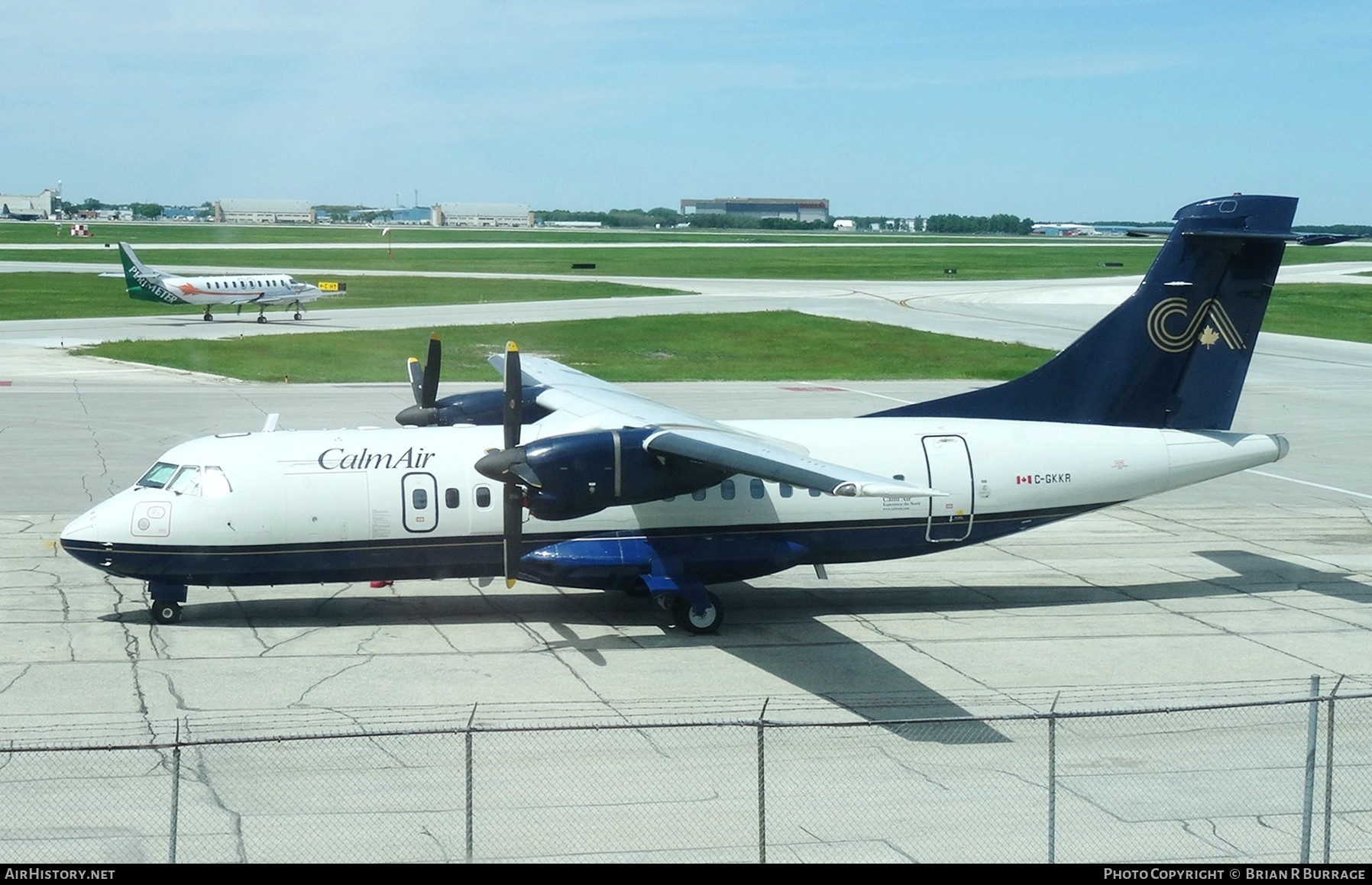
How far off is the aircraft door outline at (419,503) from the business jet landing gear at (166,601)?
3587mm

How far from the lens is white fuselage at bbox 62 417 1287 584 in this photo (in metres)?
19.8

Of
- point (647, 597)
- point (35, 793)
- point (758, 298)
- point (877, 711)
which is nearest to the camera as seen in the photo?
point (35, 793)

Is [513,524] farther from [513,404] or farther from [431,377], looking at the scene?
[431,377]

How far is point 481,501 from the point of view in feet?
66.2

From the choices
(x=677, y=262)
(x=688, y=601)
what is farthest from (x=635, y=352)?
(x=677, y=262)

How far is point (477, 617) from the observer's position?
830 inches

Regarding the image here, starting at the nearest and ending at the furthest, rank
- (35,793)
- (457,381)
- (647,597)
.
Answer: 1. (35,793)
2. (647,597)
3. (457,381)

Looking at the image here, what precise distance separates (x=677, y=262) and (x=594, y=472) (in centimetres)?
11513

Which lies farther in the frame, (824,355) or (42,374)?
(824,355)

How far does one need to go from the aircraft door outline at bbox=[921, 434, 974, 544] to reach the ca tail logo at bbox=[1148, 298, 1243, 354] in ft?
14.3

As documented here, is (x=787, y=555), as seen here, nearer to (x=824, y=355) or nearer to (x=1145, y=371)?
(x=1145, y=371)

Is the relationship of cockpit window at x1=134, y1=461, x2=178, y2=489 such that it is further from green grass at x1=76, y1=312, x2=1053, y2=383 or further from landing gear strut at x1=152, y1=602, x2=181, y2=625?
green grass at x1=76, y1=312, x2=1053, y2=383

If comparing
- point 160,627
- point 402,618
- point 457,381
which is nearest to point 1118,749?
point 402,618
